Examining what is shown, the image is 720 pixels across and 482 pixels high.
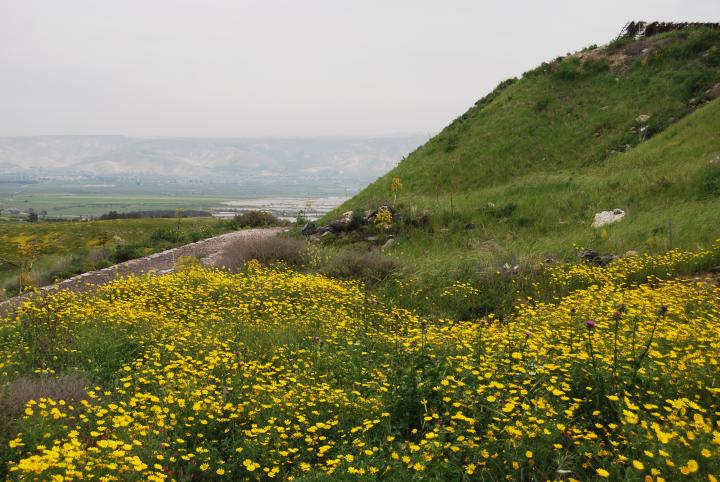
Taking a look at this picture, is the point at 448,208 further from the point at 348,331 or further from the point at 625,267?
the point at 348,331

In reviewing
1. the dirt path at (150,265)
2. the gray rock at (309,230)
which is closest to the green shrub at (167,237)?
the dirt path at (150,265)

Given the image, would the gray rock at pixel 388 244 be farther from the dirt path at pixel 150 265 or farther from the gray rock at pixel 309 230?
the dirt path at pixel 150 265

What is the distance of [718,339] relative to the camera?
17.8ft

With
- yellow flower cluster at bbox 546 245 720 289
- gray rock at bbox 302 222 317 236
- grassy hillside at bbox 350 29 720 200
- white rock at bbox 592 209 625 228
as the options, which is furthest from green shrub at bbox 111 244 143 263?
white rock at bbox 592 209 625 228

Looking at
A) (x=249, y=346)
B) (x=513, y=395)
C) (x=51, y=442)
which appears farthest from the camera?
(x=249, y=346)

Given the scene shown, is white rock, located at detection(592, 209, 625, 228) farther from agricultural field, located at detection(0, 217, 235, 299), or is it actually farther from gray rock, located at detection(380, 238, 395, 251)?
agricultural field, located at detection(0, 217, 235, 299)

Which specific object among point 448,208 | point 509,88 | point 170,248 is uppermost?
point 509,88

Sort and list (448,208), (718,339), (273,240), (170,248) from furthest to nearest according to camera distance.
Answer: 1. (170,248)
2. (448,208)
3. (273,240)
4. (718,339)

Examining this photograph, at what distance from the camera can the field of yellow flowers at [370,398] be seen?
395 centimetres

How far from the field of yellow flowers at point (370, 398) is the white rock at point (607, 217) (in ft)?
19.1

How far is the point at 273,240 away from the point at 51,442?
1200cm

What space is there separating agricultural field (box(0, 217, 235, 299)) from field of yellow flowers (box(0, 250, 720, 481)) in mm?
4609

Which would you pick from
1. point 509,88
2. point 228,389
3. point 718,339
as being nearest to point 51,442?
point 228,389

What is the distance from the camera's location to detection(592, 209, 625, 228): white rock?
46.9ft
